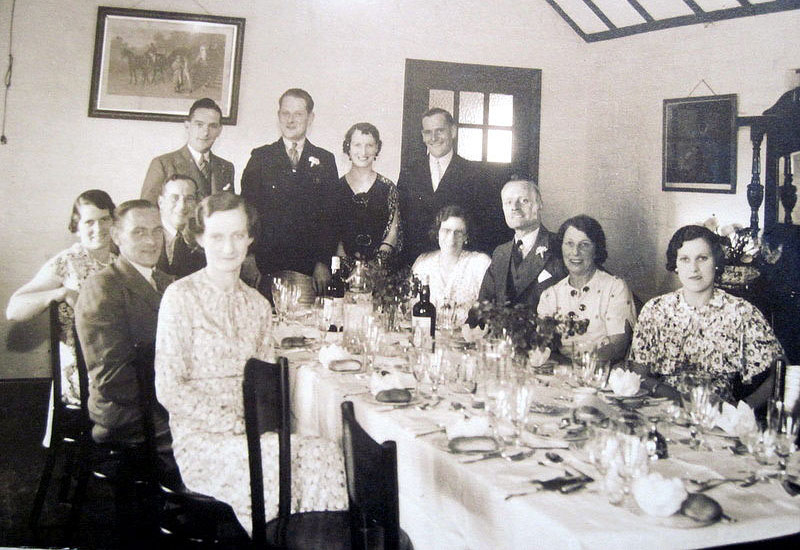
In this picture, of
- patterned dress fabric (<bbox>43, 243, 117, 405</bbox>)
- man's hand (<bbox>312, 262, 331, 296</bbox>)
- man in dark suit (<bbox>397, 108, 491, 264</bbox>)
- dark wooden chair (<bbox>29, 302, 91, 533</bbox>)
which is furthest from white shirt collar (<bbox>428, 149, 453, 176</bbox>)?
dark wooden chair (<bbox>29, 302, 91, 533</bbox>)

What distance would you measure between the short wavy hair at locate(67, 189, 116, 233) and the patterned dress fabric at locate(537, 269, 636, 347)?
2.40 metres

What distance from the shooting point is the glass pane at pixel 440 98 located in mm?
3801

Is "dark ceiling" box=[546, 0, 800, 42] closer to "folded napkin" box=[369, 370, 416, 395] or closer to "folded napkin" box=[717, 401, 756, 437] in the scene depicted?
"folded napkin" box=[717, 401, 756, 437]

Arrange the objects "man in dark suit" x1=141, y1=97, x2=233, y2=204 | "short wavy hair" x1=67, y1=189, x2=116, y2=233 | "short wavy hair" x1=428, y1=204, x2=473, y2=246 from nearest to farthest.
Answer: "short wavy hair" x1=67, y1=189, x2=116, y2=233, "man in dark suit" x1=141, y1=97, x2=233, y2=204, "short wavy hair" x1=428, y1=204, x2=473, y2=246

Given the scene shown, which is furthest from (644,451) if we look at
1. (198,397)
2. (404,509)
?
(198,397)

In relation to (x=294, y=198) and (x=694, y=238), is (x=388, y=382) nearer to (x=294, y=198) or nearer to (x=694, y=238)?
(x=294, y=198)

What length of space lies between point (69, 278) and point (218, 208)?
0.84 meters

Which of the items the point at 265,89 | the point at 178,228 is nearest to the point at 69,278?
the point at 178,228

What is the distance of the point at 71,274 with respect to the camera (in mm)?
3230

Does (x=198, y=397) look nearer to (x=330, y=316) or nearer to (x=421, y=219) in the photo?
(x=330, y=316)

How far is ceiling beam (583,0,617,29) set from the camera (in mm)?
3631

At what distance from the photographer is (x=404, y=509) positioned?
2035 mm

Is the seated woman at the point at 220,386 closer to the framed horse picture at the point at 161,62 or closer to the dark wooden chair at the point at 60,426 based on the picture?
the dark wooden chair at the point at 60,426

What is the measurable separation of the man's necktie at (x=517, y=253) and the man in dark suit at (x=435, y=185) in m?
0.14
